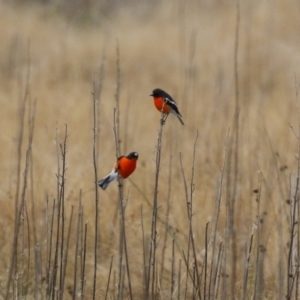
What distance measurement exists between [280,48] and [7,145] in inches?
139

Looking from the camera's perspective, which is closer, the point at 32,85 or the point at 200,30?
the point at 32,85

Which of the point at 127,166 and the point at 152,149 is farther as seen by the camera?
the point at 152,149

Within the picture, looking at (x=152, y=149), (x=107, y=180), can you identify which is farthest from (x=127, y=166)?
(x=152, y=149)

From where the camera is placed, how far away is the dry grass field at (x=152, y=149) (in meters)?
2.46

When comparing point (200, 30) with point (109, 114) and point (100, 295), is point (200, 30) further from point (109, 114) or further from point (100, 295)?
point (100, 295)

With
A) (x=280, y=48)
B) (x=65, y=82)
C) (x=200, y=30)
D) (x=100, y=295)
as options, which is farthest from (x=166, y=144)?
(x=200, y=30)

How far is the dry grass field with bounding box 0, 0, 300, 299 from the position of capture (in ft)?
8.07

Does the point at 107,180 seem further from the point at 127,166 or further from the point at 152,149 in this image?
the point at 152,149

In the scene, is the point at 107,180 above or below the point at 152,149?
below

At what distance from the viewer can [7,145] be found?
4.86 metres

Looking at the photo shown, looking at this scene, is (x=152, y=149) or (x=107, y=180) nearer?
(x=107, y=180)

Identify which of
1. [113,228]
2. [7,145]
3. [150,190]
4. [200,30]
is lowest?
[113,228]

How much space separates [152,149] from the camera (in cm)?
505

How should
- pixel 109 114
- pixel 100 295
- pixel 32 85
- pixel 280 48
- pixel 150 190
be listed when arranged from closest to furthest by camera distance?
pixel 100 295
pixel 150 190
pixel 109 114
pixel 32 85
pixel 280 48
